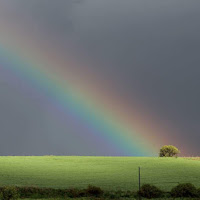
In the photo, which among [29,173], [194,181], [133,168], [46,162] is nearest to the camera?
[194,181]

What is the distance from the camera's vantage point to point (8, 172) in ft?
90.6

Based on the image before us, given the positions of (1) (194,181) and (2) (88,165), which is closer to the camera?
(1) (194,181)

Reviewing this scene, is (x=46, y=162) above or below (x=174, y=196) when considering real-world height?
above

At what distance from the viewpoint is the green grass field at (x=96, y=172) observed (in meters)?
23.9

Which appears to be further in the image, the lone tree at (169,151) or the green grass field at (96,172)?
the lone tree at (169,151)

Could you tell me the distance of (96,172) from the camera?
2895 cm

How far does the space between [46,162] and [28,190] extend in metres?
14.2

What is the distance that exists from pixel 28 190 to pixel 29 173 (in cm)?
662

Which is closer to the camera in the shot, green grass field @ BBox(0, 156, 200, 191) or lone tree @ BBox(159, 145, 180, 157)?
green grass field @ BBox(0, 156, 200, 191)

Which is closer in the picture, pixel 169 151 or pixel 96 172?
pixel 96 172

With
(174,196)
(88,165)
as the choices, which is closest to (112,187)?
(174,196)

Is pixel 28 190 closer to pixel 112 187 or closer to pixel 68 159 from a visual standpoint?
pixel 112 187

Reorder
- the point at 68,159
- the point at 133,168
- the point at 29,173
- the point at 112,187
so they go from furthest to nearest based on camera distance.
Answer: the point at 68,159
the point at 133,168
the point at 29,173
the point at 112,187

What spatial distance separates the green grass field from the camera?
23.9 metres
